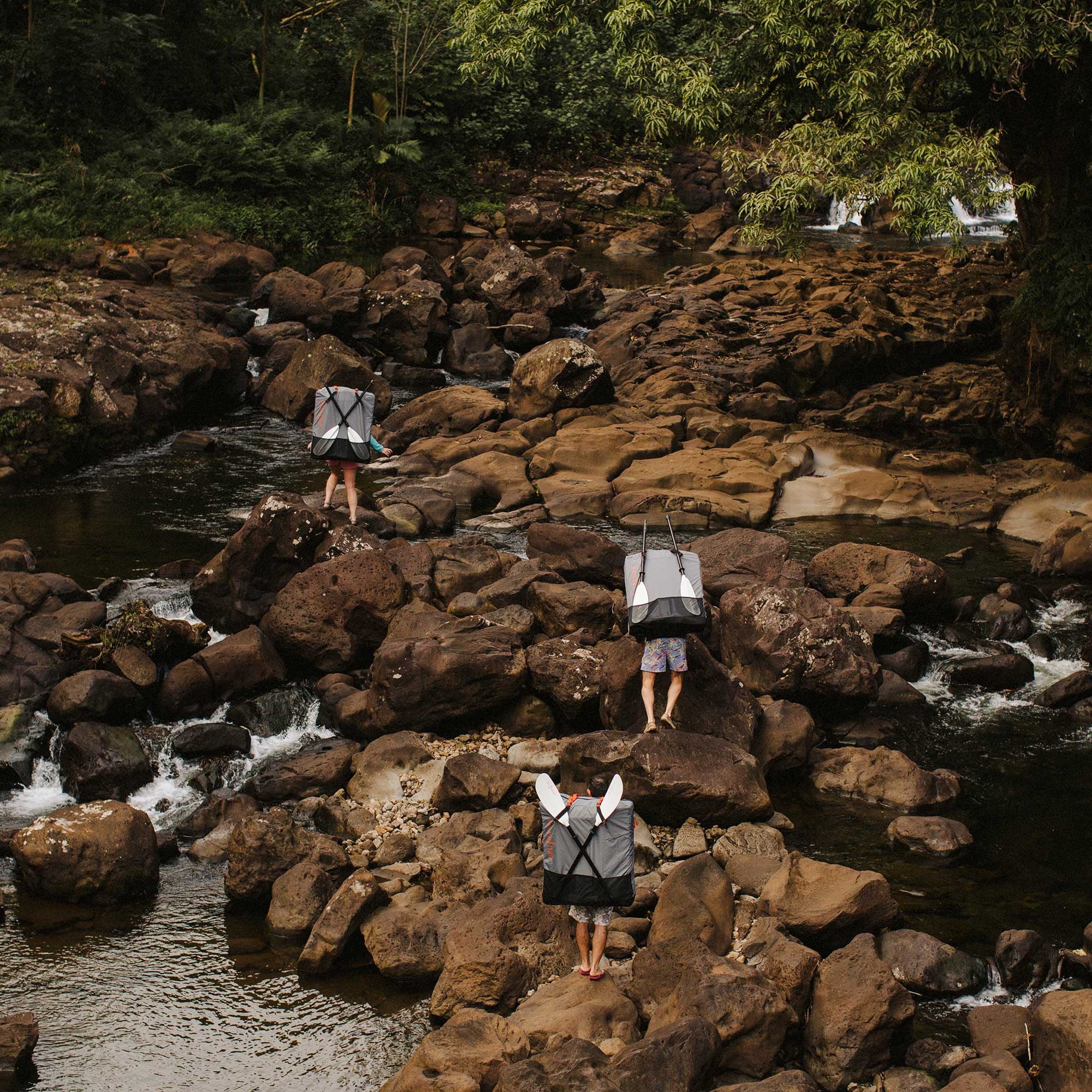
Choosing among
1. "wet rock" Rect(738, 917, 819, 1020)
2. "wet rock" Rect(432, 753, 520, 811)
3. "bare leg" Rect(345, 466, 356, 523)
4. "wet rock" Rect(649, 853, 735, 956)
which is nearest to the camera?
"wet rock" Rect(738, 917, 819, 1020)

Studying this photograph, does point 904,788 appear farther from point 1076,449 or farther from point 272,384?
point 272,384

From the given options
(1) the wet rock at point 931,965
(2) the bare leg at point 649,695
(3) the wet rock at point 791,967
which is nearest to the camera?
(3) the wet rock at point 791,967

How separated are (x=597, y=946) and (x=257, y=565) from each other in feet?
23.9

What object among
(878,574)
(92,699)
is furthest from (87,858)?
(878,574)

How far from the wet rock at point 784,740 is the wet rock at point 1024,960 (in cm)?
311

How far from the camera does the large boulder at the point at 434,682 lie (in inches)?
467

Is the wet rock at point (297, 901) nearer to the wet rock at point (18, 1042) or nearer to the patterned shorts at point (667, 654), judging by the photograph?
the wet rock at point (18, 1042)

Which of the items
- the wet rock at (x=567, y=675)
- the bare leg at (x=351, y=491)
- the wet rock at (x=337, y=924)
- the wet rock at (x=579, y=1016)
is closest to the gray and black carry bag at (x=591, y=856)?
the wet rock at (x=579, y=1016)

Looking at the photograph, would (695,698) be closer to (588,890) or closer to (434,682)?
(434,682)

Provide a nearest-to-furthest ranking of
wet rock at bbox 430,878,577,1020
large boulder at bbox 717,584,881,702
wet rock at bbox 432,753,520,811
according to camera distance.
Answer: wet rock at bbox 430,878,577,1020
wet rock at bbox 432,753,520,811
large boulder at bbox 717,584,881,702

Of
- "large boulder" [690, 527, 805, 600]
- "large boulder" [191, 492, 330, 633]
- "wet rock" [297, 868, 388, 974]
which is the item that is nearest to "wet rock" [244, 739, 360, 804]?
"wet rock" [297, 868, 388, 974]

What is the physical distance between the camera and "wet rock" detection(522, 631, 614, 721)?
478 inches

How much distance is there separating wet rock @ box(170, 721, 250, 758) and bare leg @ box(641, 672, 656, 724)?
4.03 metres

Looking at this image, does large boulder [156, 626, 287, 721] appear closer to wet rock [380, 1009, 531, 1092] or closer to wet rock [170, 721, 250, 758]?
wet rock [170, 721, 250, 758]
